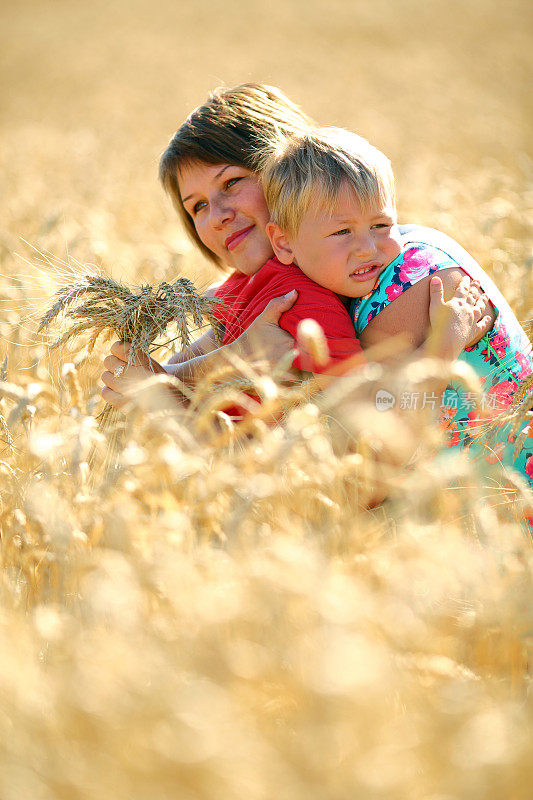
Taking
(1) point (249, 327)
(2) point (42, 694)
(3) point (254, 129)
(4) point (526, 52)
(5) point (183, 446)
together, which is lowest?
(2) point (42, 694)

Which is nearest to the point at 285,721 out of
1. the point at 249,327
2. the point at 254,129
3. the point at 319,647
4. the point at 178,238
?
the point at 319,647

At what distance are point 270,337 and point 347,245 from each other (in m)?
0.38

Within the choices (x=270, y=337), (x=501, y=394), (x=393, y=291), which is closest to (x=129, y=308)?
(x=270, y=337)

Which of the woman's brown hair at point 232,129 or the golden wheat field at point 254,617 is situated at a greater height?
the woman's brown hair at point 232,129

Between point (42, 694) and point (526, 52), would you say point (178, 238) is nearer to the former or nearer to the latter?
point (42, 694)

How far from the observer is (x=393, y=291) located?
2.38 metres

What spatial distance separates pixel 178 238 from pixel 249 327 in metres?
2.83

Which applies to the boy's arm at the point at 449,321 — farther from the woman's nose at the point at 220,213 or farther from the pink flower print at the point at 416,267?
the woman's nose at the point at 220,213

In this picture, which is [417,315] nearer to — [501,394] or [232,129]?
[501,394]

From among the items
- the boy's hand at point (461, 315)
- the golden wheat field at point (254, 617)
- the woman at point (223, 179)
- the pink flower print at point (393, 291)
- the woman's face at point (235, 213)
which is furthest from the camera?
the woman's face at point (235, 213)

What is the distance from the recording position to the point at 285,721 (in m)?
1.41

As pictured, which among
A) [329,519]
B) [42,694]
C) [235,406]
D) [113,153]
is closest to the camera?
[42,694]

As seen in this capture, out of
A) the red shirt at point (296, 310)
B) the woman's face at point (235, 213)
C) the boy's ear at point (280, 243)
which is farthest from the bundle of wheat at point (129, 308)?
the woman's face at point (235, 213)

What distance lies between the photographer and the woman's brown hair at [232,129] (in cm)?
276
